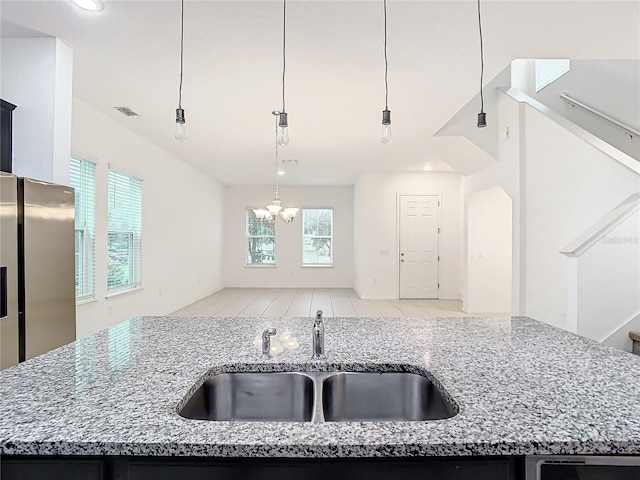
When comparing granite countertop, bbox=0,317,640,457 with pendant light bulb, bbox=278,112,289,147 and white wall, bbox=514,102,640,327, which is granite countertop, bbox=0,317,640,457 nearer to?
pendant light bulb, bbox=278,112,289,147

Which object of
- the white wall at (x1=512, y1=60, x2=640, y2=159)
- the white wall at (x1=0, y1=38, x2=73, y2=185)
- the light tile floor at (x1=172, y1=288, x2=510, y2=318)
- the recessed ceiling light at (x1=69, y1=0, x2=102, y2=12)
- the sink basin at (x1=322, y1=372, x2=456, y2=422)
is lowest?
the light tile floor at (x1=172, y1=288, x2=510, y2=318)

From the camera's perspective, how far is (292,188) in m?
9.88

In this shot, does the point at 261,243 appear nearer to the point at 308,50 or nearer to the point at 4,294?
the point at 308,50

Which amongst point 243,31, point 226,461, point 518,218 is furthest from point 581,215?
point 226,461

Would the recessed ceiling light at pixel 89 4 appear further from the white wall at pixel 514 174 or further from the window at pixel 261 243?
the window at pixel 261 243

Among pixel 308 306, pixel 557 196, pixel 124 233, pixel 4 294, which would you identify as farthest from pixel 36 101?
→ pixel 308 306

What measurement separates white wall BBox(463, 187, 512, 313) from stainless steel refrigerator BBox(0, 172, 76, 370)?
578cm

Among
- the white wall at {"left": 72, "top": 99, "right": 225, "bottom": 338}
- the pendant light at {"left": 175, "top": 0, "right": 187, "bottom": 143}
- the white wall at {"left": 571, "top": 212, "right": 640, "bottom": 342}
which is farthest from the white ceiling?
the white wall at {"left": 571, "top": 212, "right": 640, "bottom": 342}

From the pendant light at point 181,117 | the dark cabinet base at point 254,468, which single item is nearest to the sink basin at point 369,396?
the dark cabinet base at point 254,468

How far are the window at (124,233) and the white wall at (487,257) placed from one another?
520cm

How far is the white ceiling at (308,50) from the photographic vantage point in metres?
2.35

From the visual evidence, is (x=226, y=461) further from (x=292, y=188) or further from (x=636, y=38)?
(x=292, y=188)

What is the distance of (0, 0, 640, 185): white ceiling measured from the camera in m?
2.35

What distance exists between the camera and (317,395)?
1.28 meters
